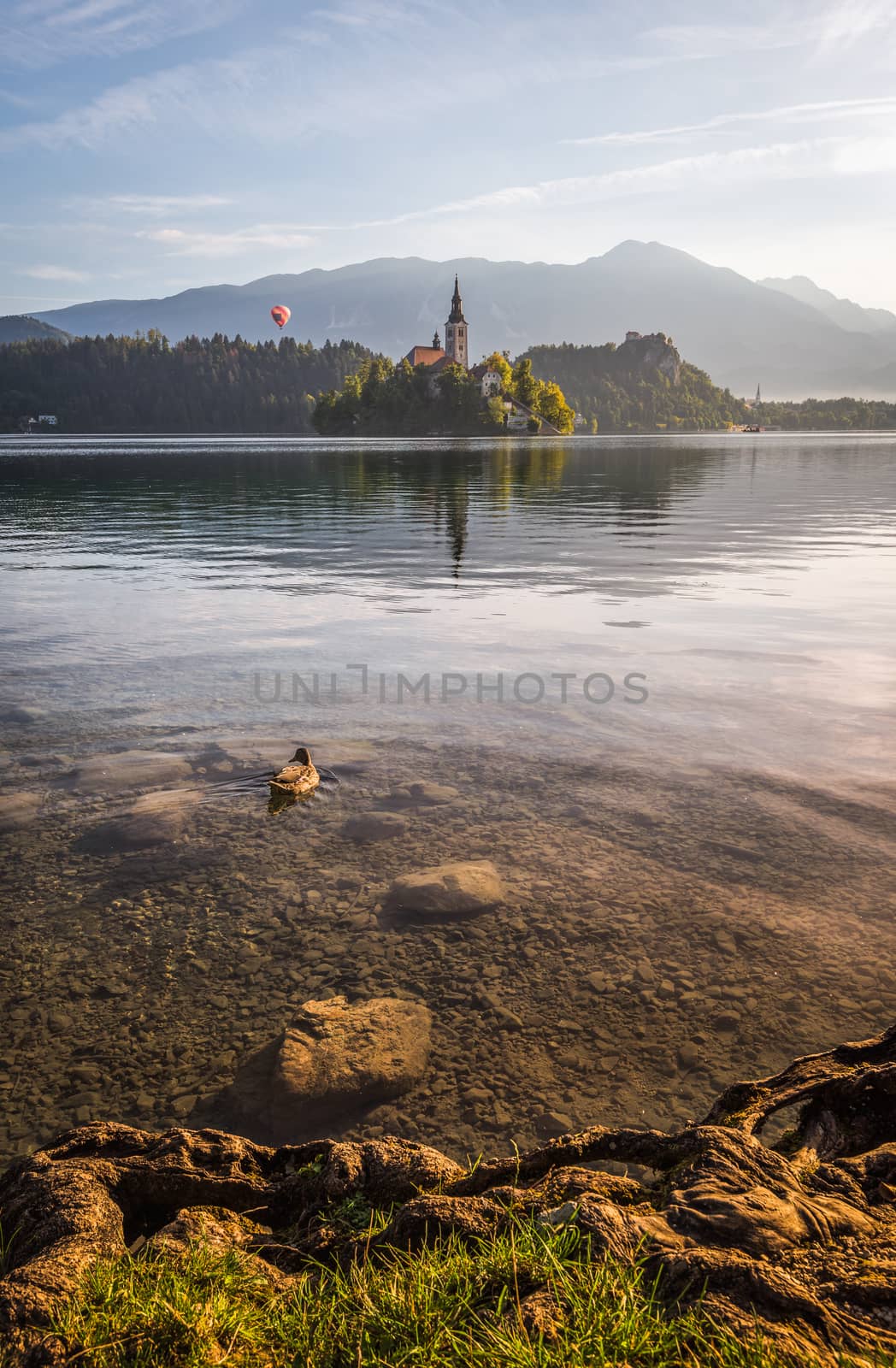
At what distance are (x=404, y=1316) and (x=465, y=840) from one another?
4896 mm

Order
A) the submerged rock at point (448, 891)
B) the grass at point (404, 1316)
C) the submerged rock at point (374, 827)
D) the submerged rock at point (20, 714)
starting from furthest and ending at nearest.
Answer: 1. the submerged rock at point (20, 714)
2. the submerged rock at point (374, 827)
3. the submerged rock at point (448, 891)
4. the grass at point (404, 1316)

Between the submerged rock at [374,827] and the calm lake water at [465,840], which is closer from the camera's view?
the calm lake water at [465,840]

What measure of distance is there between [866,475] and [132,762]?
231ft

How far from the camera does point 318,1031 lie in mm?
4922

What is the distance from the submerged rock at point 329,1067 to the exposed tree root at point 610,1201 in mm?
925

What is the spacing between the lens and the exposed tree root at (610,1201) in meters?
2.37

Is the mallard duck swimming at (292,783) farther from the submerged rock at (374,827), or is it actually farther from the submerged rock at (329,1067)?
the submerged rock at (329,1067)

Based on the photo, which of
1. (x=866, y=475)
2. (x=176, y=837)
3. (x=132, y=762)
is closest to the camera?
(x=176, y=837)

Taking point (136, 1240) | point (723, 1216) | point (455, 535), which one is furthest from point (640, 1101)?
point (455, 535)

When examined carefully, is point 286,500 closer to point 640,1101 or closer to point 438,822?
point 438,822

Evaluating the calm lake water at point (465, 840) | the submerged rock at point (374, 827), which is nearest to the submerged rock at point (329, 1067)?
the calm lake water at point (465, 840)

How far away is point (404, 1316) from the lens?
8.34 ft

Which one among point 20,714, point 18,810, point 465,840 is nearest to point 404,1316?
point 465,840

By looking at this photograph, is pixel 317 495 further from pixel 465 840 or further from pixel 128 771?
pixel 465 840
